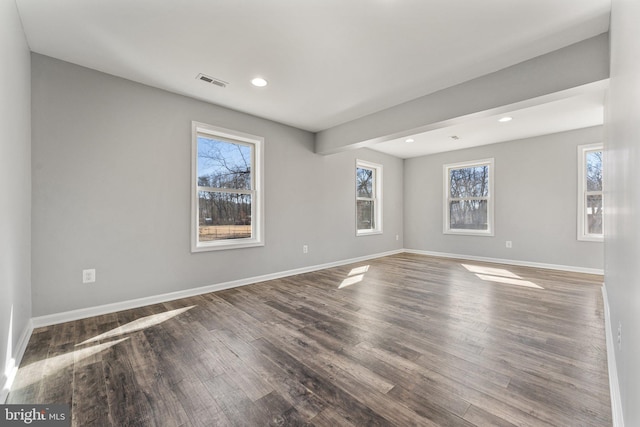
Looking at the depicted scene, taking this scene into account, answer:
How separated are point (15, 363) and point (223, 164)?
107 inches

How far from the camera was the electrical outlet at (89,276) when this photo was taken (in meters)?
2.64

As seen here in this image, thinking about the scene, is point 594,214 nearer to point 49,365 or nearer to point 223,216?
point 223,216

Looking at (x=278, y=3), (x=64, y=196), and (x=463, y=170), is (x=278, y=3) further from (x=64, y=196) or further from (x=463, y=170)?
(x=463, y=170)

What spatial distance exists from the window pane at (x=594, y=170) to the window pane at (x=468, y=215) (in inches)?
64.0

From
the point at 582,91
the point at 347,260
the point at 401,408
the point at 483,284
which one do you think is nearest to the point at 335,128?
the point at 347,260

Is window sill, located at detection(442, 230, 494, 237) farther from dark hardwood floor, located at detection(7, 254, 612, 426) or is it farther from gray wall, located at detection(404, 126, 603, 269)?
dark hardwood floor, located at detection(7, 254, 612, 426)

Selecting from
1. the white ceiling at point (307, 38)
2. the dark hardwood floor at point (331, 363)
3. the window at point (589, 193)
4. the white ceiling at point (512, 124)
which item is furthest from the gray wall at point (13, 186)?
the window at point (589, 193)

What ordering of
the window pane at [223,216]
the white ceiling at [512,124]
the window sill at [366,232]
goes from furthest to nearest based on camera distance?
the window sill at [366,232] → the window pane at [223,216] → the white ceiling at [512,124]

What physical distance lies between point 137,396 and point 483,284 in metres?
4.07

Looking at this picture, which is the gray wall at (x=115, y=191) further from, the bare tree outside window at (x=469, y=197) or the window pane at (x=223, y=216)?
the bare tree outside window at (x=469, y=197)

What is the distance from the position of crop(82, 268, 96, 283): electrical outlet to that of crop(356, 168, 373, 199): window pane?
176 inches

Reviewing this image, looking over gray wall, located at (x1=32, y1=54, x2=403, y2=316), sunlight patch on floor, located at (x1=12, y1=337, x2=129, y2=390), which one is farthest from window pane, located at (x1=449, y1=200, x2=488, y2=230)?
sunlight patch on floor, located at (x1=12, y1=337, x2=129, y2=390)

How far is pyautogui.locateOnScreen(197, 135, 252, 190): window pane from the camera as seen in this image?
3578 mm

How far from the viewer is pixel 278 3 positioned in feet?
6.20
